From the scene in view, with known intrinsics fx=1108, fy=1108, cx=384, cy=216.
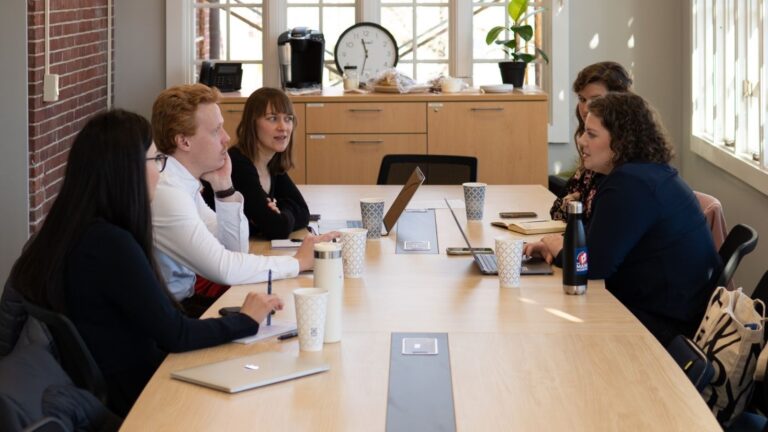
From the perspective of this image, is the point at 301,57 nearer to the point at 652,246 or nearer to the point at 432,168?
the point at 432,168

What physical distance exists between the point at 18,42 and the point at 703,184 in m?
4.01

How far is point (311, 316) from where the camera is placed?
232cm

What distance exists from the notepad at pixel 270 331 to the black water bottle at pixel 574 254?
30.4 inches

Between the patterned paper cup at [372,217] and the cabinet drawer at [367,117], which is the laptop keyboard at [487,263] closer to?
the patterned paper cup at [372,217]

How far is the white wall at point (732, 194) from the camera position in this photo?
5.36 meters

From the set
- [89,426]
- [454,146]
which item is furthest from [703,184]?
[89,426]

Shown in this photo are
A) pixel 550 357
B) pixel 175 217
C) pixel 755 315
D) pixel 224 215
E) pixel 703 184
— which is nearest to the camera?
pixel 550 357

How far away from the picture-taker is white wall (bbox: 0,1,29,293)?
17.6 feet

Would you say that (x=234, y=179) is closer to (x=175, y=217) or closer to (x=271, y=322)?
(x=175, y=217)

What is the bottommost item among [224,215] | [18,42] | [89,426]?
[89,426]

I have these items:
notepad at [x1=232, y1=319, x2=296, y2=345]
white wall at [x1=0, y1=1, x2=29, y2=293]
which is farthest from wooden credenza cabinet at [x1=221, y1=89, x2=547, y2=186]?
notepad at [x1=232, y1=319, x2=296, y2=345]

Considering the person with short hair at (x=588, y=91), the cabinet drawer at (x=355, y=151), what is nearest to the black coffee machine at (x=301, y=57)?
the cabinet drawer at (x=355, y=151)

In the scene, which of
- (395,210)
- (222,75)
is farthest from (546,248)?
(222,75)

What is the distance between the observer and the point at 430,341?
96.7 inches
